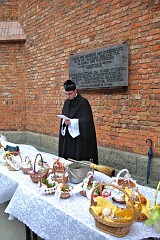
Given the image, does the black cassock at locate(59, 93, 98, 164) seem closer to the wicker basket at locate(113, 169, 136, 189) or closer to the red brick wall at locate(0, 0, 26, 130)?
the wicker basket at locate(113, 169, 136, 189)

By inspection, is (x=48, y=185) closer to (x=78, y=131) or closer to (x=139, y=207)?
(x=139, y=207)

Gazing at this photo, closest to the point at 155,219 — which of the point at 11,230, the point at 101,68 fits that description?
the point at 11,230

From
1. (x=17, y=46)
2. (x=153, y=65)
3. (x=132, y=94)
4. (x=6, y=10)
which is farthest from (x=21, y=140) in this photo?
(x=153, y=65)

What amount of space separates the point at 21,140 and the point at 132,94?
4737mm

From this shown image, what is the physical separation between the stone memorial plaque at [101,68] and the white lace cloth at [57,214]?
2445 mm

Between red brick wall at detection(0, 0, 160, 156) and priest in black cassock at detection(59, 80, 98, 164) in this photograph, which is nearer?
priest in black cassock at detection(59, 80, 98, 164)

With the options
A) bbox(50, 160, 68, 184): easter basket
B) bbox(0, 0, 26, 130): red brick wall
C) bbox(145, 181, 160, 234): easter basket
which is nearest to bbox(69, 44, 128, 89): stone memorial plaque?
bbox(50, 160, 68, 184): easter basket

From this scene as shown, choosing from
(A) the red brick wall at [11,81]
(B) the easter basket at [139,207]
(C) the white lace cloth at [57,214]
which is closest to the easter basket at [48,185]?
(C) the white lace cloth at [57,214]

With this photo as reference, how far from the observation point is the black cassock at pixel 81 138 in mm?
4125

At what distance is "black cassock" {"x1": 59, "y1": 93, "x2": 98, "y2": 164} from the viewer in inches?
162

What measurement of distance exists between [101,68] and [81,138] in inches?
69.1

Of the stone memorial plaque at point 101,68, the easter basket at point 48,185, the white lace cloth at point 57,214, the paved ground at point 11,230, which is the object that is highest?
the stone memorial plaque at point 101,68

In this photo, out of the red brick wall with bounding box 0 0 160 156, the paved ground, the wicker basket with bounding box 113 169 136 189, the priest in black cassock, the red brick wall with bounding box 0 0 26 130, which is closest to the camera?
the wicker basket with bounding box 113 169 136 189

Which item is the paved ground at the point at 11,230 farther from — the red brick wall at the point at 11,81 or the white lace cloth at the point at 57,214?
the red brick wall at the point at 11,81
